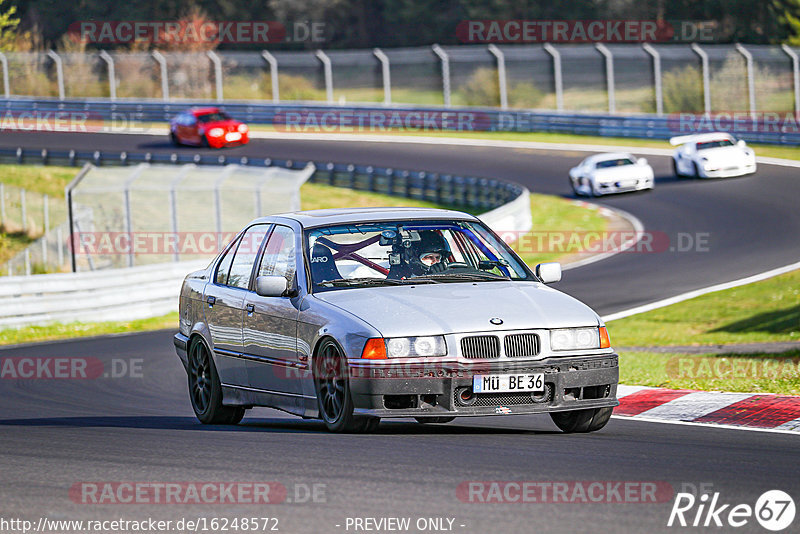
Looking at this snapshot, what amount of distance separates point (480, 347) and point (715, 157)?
28.7m

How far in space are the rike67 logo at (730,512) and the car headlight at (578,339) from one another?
2.03 meters

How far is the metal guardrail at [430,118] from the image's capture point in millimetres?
41562

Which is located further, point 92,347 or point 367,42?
point 367,42

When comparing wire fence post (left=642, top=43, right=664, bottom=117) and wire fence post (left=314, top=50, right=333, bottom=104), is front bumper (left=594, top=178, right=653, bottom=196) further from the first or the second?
wire fence post (left=314, top=50, right=333, bottom=104)

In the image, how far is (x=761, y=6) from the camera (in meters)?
68.7

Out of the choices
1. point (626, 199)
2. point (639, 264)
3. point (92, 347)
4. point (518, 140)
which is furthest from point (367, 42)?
point (92, 347)

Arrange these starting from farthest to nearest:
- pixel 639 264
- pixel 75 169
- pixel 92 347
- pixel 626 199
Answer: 1. pixel 75 169
2. pixel 626 199
3. pixel 639 264
4. pixel 92 347

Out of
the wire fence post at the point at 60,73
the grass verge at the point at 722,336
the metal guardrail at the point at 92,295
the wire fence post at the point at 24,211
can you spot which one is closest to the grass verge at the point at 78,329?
the metal guardrail at the point at 92,295

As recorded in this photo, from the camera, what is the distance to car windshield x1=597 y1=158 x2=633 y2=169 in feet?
113

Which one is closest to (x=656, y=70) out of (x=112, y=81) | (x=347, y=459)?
(x=112, y=81)

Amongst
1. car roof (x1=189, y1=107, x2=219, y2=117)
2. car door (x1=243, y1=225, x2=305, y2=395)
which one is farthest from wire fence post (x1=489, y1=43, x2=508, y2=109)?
car door (x1=243, y1=225, x2=305, y2=395)

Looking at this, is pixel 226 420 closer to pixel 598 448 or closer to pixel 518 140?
pixel 598 448

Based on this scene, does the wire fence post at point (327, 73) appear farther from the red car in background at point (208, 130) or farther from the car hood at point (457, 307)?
the car hood at point (457, 307)

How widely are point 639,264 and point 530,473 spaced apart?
18330mm
